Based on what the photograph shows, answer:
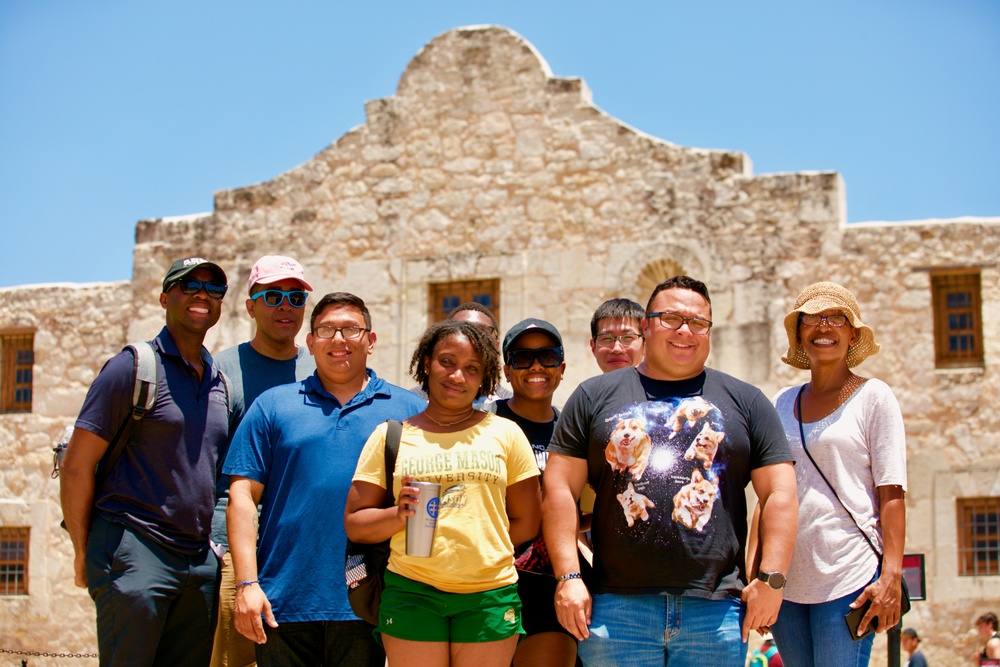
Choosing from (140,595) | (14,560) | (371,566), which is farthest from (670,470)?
(14,560)

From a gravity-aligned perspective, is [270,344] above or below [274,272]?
below

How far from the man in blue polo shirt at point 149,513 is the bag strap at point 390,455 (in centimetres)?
92

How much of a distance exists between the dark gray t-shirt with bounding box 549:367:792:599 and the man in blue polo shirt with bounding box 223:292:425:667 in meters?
0.88

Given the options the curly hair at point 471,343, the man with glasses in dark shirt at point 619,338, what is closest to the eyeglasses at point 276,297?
the curly hair at point 471,343

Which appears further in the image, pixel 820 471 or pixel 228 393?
pixel 228 393

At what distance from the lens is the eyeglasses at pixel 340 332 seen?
4254 mm

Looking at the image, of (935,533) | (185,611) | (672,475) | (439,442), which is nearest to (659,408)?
(672,475)

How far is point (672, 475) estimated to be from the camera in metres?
3.66

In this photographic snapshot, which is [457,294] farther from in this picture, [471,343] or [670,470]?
[670,470]

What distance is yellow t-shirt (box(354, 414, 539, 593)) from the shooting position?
362cm

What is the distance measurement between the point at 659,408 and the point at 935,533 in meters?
6.13

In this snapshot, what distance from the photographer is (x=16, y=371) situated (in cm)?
1177

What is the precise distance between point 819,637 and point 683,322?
4.28 feet

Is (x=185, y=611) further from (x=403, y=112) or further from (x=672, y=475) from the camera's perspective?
(x=403, y=112)
